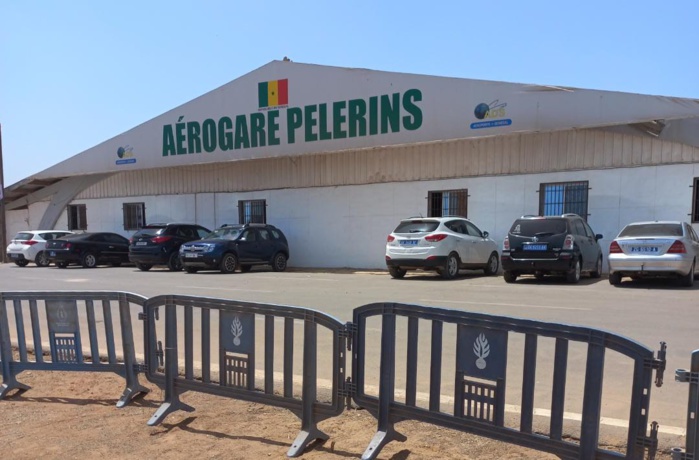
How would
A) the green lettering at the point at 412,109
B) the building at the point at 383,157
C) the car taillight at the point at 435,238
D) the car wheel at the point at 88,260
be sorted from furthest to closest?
the car wheel at the point at 88,260 → the green lettering at the point at 412,109 → the building at the point at 383,157 → the car taillight at the point at 435,238

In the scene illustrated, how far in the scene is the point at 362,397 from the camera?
143 inches

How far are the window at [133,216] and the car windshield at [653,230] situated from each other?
859 inches

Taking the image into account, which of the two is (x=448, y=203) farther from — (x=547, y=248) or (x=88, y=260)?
(x=88, y=260)

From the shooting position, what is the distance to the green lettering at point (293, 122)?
61.5ft

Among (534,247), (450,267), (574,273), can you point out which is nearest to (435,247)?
(450,267)

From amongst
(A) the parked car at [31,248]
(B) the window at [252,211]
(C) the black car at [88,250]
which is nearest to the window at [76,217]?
(A) the parked car at [31,248]

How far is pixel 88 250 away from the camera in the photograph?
20.3 metres

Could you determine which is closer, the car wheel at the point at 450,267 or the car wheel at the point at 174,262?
the car wheel at the point at 450,267

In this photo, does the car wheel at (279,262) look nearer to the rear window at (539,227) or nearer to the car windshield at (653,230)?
the rear window at (539,227)

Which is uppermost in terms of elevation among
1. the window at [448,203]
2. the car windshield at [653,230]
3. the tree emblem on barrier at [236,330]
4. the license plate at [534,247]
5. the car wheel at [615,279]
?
the window at [448,203]

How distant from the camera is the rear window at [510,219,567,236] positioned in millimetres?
12188

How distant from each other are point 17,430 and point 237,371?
6.07 ft

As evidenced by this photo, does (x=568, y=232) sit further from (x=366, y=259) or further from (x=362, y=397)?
(x=362, y=397)

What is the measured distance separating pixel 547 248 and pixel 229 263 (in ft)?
32.6
